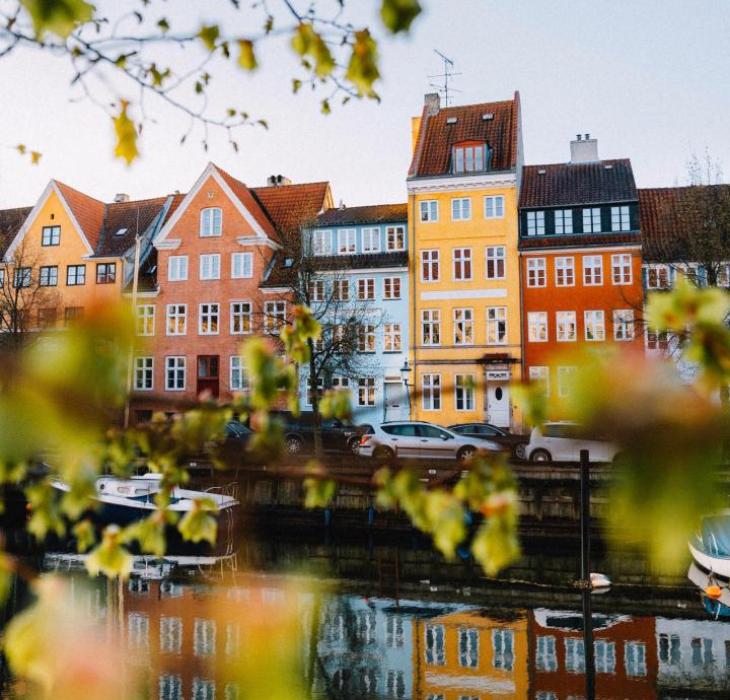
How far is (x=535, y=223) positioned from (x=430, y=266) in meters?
5.37

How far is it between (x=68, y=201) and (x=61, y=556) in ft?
91.3

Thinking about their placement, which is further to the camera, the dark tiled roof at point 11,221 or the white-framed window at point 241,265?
the dark tiled roof at point 11,221

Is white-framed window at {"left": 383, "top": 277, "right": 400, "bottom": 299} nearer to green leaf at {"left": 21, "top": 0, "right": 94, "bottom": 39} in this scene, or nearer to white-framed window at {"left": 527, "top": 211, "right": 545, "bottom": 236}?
white-framed window at {"left": 527, "top": 211, "right": 545, "bottom": 236}

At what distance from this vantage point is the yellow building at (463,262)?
36.2 meters

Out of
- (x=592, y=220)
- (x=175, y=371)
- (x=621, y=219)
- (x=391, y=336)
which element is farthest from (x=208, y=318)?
(x=621, y=219)

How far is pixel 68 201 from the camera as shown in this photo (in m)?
44.0

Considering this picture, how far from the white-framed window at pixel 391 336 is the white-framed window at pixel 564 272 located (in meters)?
7.80

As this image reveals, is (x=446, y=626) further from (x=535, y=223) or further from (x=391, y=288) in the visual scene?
(x=535, y=223)

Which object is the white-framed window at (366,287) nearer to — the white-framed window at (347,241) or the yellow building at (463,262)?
the white-framed window at (347,241)

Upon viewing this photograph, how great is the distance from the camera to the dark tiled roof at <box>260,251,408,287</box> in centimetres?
3500

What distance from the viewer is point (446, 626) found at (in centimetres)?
1516

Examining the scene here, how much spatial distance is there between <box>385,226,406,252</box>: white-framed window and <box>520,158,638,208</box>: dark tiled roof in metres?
6.03

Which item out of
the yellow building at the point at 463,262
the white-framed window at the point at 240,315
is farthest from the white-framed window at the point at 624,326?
the white-framed window at the point at 240,315

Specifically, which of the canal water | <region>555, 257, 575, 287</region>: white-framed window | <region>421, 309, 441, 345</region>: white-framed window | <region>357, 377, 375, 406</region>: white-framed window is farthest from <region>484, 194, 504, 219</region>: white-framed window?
the canal water
